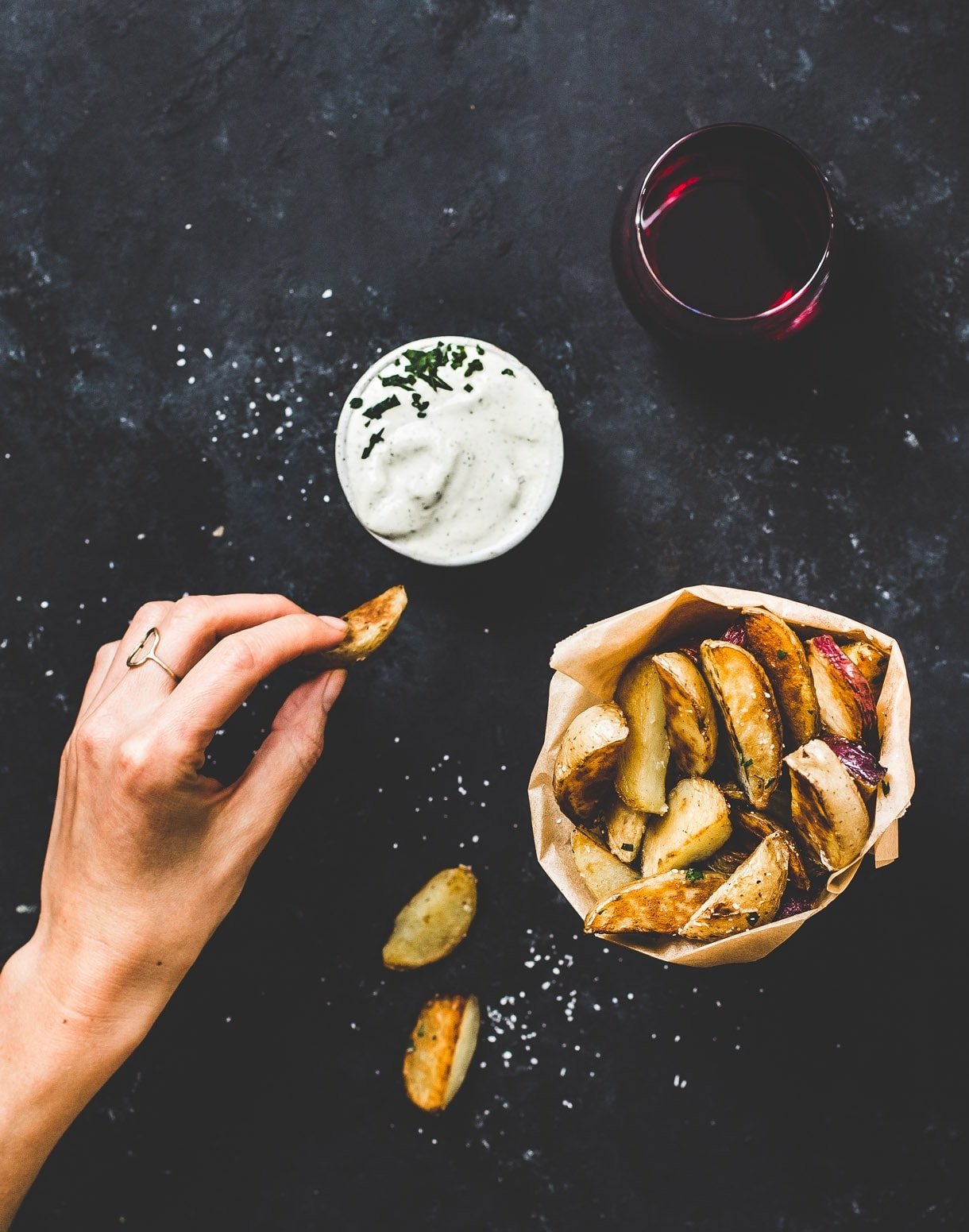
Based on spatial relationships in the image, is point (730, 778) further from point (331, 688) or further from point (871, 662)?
point (331, 688)

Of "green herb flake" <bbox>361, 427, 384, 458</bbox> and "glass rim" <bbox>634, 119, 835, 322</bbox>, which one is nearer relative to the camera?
"glass rim" <bbox>634, 119, 835, 322</bbox>

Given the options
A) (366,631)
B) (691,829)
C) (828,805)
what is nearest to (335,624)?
(366,631)

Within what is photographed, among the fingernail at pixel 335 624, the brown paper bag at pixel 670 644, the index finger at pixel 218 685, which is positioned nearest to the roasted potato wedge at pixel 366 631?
the fingernail at pixel 335 624

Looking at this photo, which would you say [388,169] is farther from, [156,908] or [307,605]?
[156,908]

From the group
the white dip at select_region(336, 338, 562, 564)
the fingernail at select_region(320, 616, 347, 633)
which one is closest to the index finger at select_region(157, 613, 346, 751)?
the fingernail at select_region(320, 616, 347, 633)

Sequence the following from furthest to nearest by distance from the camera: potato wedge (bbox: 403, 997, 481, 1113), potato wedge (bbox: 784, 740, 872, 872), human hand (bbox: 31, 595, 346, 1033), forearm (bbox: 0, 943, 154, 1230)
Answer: potato wedge (bbox: 403, 997, 481, 1113) < forearm (bbox: 0, 943, 154, 1230) < human hand (bbox: 31, 595, 346, 1033) < potato wedge (bbox: 784, 740, 872, 872)

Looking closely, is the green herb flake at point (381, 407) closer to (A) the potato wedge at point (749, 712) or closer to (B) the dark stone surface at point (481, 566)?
(B) the dark stone surface at point (481, 566)

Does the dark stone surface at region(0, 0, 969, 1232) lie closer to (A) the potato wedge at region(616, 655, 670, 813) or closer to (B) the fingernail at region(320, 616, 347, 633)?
(B) the fingernail at region(320, 616, 347, 633)
